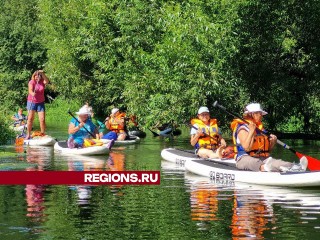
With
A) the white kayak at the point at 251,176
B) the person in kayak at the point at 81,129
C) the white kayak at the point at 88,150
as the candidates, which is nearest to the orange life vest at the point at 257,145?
the white kayak at the point at 251,176

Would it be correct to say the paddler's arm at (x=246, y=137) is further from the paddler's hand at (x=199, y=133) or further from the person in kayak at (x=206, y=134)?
the paddler's hand at (x=199, y=133)

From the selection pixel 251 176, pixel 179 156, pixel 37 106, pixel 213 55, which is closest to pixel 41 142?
pixel 37 106

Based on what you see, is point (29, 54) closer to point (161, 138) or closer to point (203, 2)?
point (161, 138)

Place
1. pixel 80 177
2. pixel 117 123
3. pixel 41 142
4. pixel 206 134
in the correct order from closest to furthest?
pixel 80 177 < pixel 206 134 < pixel 41 142 < pixel 117 123

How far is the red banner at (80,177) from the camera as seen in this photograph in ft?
57.3

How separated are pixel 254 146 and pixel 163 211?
432cm

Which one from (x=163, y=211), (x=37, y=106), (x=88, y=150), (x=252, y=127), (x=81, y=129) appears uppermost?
(x=37, y=106)

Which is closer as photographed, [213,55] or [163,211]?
[163,211]

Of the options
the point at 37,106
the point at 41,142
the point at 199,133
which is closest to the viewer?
the point at 199,133

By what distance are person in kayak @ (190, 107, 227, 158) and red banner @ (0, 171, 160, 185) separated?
158 centimetres

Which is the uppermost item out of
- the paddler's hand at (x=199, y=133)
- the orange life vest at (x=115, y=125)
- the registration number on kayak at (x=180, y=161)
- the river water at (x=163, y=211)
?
the paddler's hand at (x=199, y=133)

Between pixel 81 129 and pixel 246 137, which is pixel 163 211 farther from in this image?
pixel 81 129

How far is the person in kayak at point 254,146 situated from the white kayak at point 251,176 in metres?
0.23

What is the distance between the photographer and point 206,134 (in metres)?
20.9
